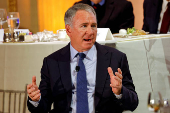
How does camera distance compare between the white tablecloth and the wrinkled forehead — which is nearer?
the wrinkled forehead

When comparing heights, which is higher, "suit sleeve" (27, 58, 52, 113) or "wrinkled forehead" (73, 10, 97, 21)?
"wrinkled forehead" (73, 10, 97, 21)

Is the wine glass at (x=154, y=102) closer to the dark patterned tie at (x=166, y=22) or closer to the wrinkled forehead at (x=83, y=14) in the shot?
the wrinkled forehead at (x=83, y=14)

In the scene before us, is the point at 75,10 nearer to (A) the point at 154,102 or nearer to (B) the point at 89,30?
(B) the point at 89,30

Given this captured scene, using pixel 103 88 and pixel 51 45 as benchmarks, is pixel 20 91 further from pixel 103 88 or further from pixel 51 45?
pixel 103 88

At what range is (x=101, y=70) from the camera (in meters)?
1.70

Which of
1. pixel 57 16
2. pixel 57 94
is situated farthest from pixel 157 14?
pixel 57 16

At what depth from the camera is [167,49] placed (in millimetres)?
1936

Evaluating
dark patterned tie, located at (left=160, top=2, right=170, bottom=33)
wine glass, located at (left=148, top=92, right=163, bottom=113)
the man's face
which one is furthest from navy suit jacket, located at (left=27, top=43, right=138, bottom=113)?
dark patterned tie, located at (left=160, top=2, right=170, bottom=33)

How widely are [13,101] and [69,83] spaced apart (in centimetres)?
76

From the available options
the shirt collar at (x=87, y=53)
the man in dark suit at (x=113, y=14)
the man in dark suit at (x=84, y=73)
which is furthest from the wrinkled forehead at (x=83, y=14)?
the man in dark suit at (x=113, y=14)

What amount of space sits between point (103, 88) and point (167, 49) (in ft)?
2.10

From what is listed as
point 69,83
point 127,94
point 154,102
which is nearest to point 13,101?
point 69,83

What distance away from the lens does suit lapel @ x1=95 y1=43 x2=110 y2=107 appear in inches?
66.0

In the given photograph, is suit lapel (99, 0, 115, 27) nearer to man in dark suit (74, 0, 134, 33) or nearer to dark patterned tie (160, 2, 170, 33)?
man in dark suit (74, 0, 134, 33)
